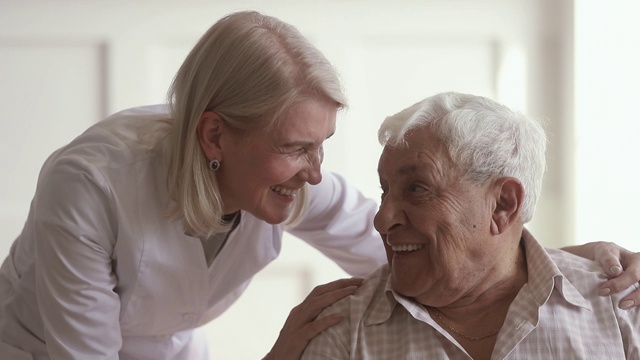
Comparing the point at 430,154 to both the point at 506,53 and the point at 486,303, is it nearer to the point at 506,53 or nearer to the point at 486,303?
the point at 486,303

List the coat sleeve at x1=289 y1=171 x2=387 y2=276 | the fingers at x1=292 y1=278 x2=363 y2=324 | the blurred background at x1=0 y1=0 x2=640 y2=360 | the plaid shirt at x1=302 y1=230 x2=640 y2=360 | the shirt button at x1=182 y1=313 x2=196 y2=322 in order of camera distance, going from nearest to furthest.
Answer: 1. the plaid shirt at x1=302 y1=230 x2=640 y2=360
2. the fingers at x1=292 y1=278 x2=363 y2=324
3. the shirt button at x1=182 y1=313 x2=196 y2=322
4. the coat sleeve at x1=289 y1=171 x2=387 y2=276
5. the blurred background at x1=0 y1=0 x2=640 y2=360

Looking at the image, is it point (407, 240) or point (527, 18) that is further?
point (527, 18)

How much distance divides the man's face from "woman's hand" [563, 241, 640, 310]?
0.25 metres

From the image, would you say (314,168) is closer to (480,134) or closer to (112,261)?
(480,134)

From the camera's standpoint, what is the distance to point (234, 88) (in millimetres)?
1809

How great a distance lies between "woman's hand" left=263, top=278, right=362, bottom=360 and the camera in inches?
70.6

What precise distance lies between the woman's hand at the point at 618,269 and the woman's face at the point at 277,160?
624 millimetres

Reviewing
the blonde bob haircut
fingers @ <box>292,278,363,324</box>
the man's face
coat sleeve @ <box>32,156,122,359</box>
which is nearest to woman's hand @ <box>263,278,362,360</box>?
fingers @ <box>292,278,363,324</box>

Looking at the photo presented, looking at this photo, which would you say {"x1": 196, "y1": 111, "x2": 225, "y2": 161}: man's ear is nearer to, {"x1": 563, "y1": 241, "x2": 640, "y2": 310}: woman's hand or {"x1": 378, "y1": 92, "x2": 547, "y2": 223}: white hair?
{"x1": 378, "y1": 92, "x2": 547, "y2": 223}: white hair

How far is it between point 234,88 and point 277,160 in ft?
0.55

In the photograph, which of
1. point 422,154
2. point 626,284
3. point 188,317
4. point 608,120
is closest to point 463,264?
point 422,154

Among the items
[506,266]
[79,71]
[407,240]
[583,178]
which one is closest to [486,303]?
[506,266]

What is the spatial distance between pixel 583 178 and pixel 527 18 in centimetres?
68

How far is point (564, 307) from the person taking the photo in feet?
5.86
